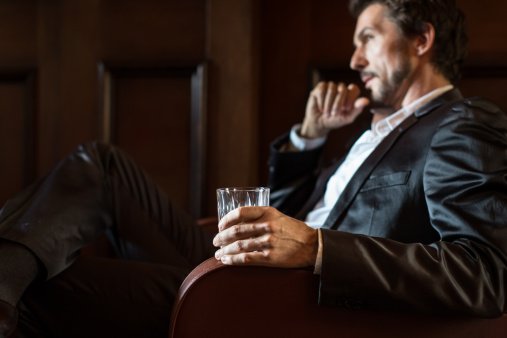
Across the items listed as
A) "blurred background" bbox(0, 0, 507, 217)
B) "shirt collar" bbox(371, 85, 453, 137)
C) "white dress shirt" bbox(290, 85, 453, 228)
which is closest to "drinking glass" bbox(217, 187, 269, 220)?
"white dress shirt" bbox(290, 85, 453, 228)

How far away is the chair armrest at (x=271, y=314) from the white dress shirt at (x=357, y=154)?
0.63m

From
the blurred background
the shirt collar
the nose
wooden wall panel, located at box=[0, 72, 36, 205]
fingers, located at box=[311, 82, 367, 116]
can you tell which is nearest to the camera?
the shirt collar

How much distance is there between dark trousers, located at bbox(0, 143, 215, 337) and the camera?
120 centimetres

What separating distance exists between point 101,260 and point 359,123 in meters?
1.11

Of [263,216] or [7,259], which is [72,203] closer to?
[7,259]

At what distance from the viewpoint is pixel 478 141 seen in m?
1.16

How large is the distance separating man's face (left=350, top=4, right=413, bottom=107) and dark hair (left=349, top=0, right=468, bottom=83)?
0.08ft

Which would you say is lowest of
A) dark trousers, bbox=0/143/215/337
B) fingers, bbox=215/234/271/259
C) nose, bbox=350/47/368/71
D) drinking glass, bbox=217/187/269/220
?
dark trousers, bbox=0/143/215/337

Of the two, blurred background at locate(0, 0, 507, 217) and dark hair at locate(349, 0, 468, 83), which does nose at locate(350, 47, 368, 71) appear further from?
blurred background at locate(0, 0, 507, 217)

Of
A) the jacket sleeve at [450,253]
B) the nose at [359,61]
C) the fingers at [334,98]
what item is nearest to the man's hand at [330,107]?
the fingers at [334,98]

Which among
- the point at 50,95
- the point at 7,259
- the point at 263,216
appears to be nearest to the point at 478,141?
the point at 263,216

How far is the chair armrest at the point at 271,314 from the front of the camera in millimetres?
947

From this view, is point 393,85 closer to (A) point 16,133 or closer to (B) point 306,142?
(B) point 306,142

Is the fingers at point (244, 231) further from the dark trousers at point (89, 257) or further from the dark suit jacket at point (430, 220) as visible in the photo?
the dark trousers at point (89, 257)
